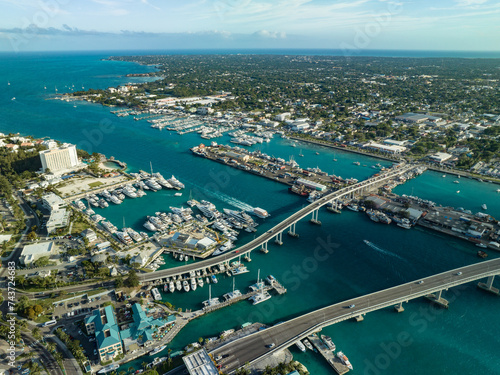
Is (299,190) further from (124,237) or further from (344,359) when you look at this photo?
(344,359)

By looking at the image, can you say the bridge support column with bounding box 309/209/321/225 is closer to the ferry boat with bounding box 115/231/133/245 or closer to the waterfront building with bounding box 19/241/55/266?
the ferry boat with bounding box 115/231/133/245

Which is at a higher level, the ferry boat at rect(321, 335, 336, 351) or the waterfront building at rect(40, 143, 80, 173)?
the waterfront building at rect(40, 143, 80, 173)

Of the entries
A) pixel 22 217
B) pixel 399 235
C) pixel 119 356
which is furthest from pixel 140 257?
pixel 399 235

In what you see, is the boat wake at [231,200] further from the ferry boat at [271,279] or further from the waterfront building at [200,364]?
the waterfront building at [200,364]

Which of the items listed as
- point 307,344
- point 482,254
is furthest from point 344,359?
point 482,254

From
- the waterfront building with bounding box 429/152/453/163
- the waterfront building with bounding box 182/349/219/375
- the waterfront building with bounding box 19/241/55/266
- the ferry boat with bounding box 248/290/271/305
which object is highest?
the waterfront building with bounding box 429/152/453/163

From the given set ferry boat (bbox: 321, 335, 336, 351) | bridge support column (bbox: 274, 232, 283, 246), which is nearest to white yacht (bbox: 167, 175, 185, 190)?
bridge support column (bbox: 274, 232, 283, 246)
